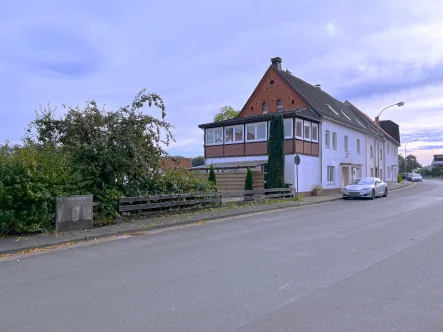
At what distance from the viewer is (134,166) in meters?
13.4

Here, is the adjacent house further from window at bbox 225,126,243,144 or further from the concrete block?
the concrete block

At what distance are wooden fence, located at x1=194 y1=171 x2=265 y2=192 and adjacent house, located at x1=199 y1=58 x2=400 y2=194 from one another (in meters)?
1.64

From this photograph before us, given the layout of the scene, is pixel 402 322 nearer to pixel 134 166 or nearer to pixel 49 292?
pixel 49 292

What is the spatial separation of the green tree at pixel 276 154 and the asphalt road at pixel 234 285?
1420cm

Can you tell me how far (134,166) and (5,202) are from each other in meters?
4.32

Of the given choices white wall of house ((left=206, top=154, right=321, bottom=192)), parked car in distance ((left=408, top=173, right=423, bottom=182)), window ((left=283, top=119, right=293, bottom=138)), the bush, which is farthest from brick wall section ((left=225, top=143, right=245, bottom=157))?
parked car in distance ((left=408, top=173, right=423, bottom=182))

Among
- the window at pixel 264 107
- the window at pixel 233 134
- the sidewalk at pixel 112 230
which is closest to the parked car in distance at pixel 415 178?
the window at pixel 264 107

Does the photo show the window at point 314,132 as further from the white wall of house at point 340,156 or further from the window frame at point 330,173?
the window frame at point 330,173

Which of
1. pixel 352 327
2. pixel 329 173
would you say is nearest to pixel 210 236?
pixel 352 327

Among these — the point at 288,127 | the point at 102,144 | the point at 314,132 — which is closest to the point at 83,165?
the point at 102,144

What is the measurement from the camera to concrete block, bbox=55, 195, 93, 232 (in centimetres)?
1109

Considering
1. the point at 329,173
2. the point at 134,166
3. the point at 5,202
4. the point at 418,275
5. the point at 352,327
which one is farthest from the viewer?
the point at 329,173

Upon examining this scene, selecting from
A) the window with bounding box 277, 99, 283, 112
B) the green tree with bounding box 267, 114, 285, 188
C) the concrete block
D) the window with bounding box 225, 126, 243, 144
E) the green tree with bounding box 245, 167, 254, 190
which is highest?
the window with bounding box 277, 99, 283, 112

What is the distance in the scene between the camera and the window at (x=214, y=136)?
30609 mm
